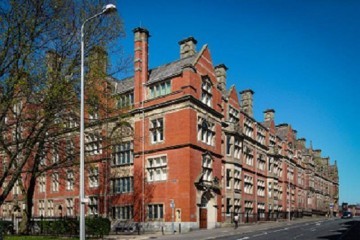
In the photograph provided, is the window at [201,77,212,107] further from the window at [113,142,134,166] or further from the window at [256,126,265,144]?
the window at [256,126,265,144]

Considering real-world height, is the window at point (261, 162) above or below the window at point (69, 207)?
above

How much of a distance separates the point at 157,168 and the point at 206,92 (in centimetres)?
954

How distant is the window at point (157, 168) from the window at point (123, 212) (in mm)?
4024

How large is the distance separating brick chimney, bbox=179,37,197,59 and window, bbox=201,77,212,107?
4522 mm

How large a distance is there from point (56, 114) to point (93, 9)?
7104mm

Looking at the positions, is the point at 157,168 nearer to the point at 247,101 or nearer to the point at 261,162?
the point at 247,101

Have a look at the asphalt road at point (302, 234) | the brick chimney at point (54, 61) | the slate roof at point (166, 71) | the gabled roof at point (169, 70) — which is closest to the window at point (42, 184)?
the slate roof at point (166, 71)

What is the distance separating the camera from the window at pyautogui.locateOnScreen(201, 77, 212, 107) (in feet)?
149

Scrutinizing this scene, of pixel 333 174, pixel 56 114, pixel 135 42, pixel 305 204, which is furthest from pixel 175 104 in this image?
pixel 333 174

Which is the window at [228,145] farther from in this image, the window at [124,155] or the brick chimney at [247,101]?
the brick chimney at [247,101]

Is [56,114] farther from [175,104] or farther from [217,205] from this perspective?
[217,205]

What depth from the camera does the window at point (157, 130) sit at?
4406cm

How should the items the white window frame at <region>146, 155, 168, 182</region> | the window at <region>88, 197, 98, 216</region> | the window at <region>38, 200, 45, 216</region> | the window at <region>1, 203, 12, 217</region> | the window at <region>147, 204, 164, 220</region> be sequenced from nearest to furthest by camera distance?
Result: 1. the window at <region>147, 204, 164, 220</region>
2. the white window frame at <region>146, 155, 168, 182</region>
3. the window at <region>88, 197, 98, 216</region>
4. the window at <region>38, 200, 45, 216</region>
5. the window at <region>1, 203, 12, 217</region>

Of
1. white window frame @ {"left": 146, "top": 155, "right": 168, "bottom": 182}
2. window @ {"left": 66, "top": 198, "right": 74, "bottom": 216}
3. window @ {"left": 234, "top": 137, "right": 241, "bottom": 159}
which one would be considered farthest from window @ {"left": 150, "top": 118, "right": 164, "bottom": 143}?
window @ {"left": 66, "top": 198, "right": 74, "bottom": 216}
